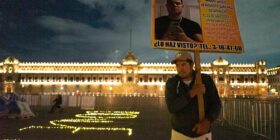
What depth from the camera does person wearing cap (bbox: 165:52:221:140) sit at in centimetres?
457

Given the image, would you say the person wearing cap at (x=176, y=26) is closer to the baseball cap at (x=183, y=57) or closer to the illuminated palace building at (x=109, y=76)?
the baseball cap at (x=183, y=57)

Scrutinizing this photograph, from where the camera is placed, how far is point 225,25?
5484 mm

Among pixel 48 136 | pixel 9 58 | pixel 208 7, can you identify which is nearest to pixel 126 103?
pixel 48 136

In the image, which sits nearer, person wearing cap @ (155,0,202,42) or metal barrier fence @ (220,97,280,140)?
person wearing cap @ (155,0,202,42)

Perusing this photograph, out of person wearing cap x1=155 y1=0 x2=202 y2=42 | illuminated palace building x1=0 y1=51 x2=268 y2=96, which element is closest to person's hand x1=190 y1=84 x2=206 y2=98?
person wearing cap x1=155 y1=0 x2=202 y2=42

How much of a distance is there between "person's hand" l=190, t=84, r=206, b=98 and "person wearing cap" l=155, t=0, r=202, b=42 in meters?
0.86

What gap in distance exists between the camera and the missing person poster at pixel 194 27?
5.11 meters

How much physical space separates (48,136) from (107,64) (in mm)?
92709

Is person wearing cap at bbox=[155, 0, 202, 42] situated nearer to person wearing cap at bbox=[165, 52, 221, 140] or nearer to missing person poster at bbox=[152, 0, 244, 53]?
missing person poster at bbox=[152, 0, 244, 53]

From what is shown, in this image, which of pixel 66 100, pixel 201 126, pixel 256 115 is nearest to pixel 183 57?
pixel 201 126

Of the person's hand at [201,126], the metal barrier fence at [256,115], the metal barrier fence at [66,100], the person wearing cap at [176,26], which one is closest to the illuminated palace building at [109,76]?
the metal barrier fence at [66,100]

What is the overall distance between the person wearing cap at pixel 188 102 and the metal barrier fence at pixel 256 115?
6.06m

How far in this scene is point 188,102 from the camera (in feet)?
15.0

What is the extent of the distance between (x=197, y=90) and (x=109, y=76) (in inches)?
3853
